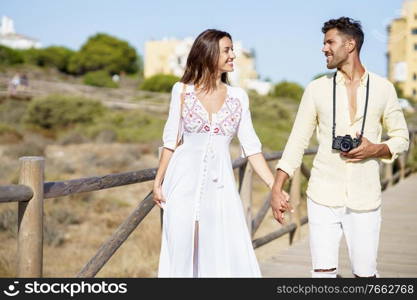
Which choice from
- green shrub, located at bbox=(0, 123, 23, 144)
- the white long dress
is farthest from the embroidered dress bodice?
green shrub, located at bbox=(0, 123, 23, 144)

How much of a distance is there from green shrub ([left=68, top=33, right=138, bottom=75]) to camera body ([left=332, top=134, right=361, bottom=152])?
7513 centimetres

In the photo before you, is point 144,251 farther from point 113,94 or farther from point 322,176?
point 113,94

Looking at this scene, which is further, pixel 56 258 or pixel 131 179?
pixel 56 258

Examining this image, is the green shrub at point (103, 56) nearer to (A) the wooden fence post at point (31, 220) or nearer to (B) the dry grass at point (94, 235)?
(B) the dry grass at point (94, 235)

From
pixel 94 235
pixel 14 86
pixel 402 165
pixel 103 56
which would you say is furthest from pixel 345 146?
pixel 103 56

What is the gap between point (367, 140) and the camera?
9.59 feet

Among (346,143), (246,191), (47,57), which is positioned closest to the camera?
(346,143)

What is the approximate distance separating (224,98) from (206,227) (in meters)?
0.65

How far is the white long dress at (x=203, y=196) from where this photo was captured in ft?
10.6

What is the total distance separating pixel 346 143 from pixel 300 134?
29cm

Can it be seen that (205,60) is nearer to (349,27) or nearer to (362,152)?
(349,27)

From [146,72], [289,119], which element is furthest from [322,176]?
[146,72]

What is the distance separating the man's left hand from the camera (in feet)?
9.50

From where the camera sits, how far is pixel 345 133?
9.80 feet
